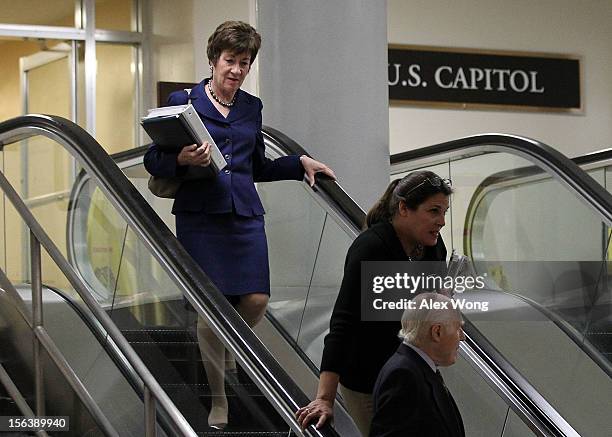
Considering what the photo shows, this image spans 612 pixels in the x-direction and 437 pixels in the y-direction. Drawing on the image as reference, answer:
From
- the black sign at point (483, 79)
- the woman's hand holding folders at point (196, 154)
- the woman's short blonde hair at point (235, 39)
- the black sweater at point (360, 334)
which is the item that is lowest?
the black sweater at point (360, 334)

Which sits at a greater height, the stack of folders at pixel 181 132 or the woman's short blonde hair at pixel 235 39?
the woman's short blonde hair at pixel 235 39

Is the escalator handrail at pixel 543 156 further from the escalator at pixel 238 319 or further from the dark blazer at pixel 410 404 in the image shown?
the dark blazer at pixel 410 404

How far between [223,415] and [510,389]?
1026 millimetres

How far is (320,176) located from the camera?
5.01 metres

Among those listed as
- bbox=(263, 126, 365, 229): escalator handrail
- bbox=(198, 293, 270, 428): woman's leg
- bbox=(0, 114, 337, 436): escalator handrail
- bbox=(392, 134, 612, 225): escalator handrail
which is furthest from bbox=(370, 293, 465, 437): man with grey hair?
bbox=(392, 134, 612, 225): escalator handrail

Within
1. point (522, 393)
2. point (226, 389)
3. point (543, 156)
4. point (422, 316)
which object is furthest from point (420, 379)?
point (543, 156)

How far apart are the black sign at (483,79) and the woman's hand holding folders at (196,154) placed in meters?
8.10

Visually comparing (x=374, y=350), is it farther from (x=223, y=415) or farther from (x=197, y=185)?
(x=197, y=185)

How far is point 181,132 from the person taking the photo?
13.8ft

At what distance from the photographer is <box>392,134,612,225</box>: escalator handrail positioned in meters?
6.12

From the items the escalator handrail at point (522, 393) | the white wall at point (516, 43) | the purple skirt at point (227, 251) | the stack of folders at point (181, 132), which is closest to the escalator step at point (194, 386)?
the purple skirt at point (227, 251)

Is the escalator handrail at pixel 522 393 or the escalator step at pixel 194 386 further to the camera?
the escalator handrail at pixel 522 393

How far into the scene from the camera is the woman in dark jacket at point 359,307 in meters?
3.38

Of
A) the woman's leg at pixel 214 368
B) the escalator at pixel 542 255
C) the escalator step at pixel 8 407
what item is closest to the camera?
the woman's leg at pixel 214 368
